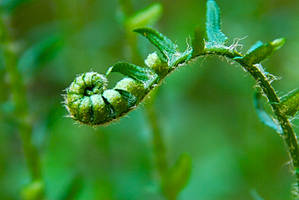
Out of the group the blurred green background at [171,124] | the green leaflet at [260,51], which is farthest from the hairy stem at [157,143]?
the green leaflet at [260,51]

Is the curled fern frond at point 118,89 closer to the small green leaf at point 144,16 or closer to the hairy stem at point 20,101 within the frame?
the small green leaf at point 144,16

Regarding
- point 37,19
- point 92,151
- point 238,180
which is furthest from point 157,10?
point 37,19

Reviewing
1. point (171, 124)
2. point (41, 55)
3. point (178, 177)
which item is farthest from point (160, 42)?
point (171, 124)

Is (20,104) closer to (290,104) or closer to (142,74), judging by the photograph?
(142,74)

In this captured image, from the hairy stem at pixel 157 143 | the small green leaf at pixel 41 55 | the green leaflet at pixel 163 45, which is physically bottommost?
the green leaflet at pixel 163 45

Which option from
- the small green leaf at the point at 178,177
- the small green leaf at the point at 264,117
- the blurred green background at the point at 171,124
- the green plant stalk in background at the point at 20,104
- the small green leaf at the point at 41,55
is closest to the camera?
the small green leaf at the point at 264,117

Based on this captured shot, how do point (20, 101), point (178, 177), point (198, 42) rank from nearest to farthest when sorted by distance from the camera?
1. point (198, 42)
2. point (178, 177)
3. point (20, 101)

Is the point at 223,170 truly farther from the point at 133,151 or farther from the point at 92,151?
the point at 92,151
